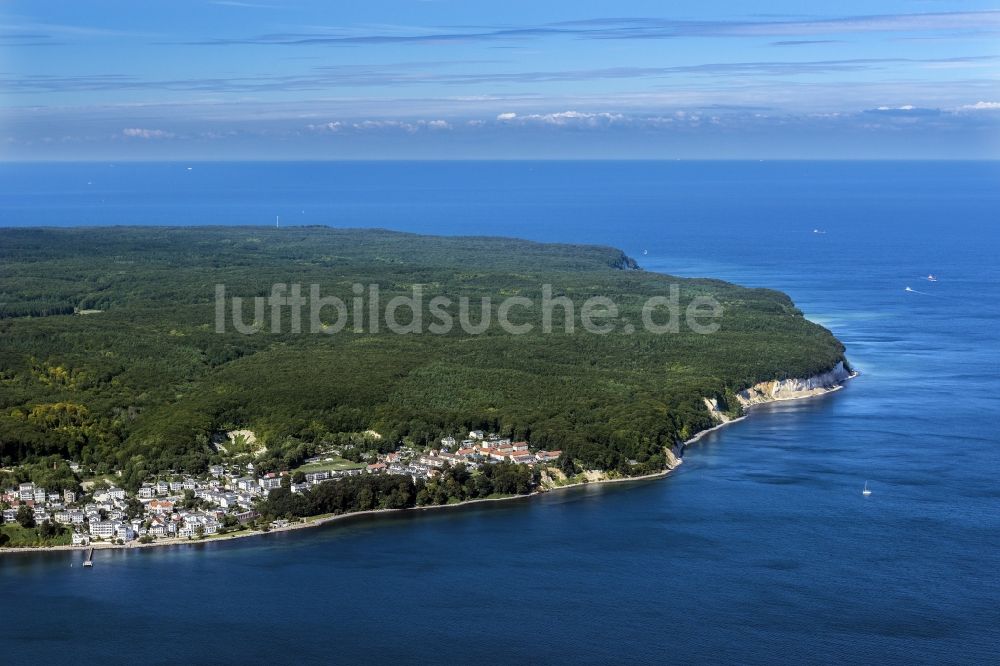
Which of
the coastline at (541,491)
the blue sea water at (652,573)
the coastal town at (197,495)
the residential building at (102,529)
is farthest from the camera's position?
the coastal town at (197,495)

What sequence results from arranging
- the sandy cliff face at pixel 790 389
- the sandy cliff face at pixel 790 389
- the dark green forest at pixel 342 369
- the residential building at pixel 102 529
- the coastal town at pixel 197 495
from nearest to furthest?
the residential building at pixel 102 529
the coastal town at pixel 197 495
the dark green forest at pixel 342 369
the sandy cliff face at pixel 790 389
the sandy cliff face at pixel 790 389

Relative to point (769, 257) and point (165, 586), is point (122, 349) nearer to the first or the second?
point (165, 586)

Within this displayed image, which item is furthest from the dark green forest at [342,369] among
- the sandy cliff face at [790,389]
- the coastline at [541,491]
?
the coastline at [541,491]

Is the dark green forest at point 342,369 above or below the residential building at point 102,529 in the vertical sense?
above

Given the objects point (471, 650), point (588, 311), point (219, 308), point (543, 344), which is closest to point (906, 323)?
point (588, 311)

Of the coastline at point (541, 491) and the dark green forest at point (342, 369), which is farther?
the dark green forest at point (342, 369)

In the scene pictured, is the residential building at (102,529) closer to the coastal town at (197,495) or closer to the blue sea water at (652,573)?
the coastal town at (197,495)

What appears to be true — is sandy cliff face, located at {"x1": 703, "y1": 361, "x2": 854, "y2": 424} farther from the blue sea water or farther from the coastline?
the blue sea water

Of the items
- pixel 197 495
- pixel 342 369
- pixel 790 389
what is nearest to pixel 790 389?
pixel 790 389
